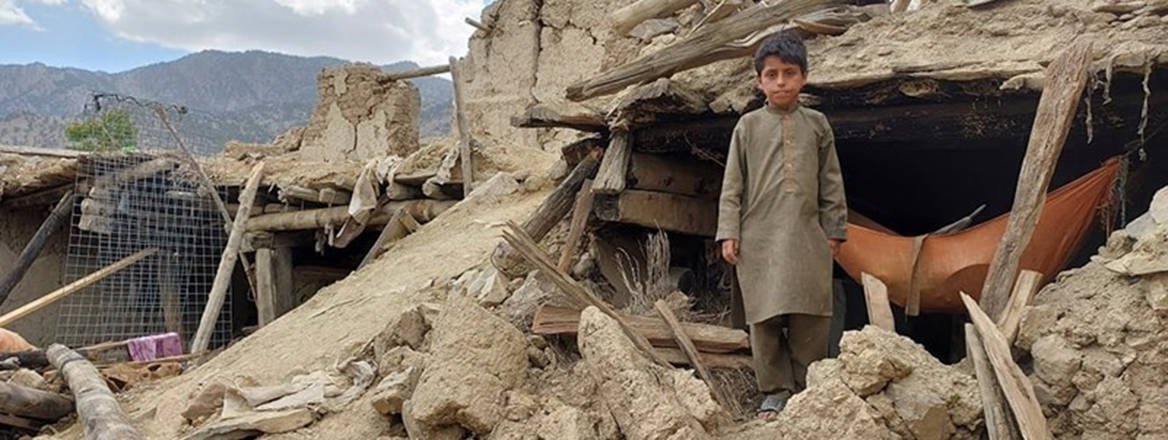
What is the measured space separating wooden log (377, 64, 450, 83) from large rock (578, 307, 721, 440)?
6.19m

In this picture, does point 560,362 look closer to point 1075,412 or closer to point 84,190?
point 1075,412

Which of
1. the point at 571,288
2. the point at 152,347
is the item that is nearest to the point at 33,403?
the point at 152,347

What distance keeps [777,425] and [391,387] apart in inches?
65.6

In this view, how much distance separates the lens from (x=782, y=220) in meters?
3.62

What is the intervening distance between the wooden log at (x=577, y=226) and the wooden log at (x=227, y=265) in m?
4.63

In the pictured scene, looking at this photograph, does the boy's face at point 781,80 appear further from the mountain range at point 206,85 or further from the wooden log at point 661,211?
the mountain range at point 206,85

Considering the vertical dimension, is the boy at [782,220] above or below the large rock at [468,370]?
above

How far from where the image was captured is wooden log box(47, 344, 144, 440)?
4312 mm

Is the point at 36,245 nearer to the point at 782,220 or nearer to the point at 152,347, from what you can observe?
the point at 152,347

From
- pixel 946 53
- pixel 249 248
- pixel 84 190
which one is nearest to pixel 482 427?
pixel 946 53

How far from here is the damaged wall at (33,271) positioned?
10.5 meters

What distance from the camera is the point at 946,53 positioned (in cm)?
389

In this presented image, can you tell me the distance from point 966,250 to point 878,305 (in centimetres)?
70

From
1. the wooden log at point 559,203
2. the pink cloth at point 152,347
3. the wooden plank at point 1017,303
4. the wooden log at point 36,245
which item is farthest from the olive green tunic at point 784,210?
the wooden log at point 36,245
